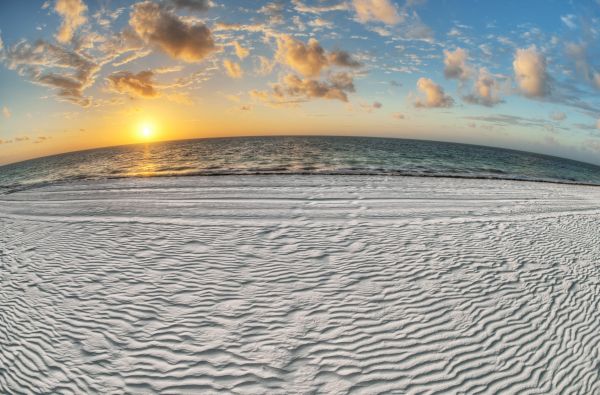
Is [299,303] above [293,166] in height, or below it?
below

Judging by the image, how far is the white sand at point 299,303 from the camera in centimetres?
586

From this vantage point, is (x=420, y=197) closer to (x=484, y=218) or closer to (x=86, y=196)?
(x=484, y=218)

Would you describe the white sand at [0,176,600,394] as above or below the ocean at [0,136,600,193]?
below

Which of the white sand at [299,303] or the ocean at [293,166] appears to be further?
the ocean at [293,166]

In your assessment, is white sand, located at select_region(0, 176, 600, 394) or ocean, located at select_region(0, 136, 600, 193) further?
ocean, located at select_region(0, 136, 600, 193)

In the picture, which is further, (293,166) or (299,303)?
(293,166)

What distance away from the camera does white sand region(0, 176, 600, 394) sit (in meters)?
5.86

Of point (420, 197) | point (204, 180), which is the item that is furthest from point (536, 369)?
point (204, 180)

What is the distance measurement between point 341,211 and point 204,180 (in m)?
13.4

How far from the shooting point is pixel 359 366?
5.97 meters

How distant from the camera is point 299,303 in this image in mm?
7746

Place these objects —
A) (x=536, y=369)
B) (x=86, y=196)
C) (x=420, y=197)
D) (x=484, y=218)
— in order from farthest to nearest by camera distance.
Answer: (x=86, y=196), (x=420, y=197), (x=484, y=218), (x=536, y=369)

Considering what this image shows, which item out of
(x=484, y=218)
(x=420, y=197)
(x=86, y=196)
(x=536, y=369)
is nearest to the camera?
(x=536, y=369)

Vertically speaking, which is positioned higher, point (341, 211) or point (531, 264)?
point (341, 211)
